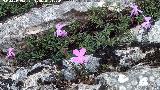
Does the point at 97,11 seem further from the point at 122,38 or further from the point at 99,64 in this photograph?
the point at 99,64

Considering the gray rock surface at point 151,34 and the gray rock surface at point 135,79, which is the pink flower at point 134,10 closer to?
the gray rock surface at point 151,34

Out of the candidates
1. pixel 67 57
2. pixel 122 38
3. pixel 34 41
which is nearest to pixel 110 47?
pixel 122 38

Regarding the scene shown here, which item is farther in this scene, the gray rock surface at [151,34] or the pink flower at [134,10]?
the pink flower at [134,10]

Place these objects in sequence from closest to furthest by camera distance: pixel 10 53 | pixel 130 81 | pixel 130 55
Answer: pixel 130 81
pixel 130 55
pixel 10 53

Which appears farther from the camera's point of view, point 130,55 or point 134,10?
point 134,10

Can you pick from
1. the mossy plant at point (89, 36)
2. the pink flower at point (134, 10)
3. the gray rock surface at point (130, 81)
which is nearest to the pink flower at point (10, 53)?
the mossy plant at point (89, 36)

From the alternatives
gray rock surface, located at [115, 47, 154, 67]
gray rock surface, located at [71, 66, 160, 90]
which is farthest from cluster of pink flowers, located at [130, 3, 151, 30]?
gray rock surface, located at [71, 66, 160, 90]

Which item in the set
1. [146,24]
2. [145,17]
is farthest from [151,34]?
[145,17]

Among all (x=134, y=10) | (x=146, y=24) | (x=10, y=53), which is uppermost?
(x=134, y=10)

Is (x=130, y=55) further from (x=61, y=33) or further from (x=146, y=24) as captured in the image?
(x=61, y=33)

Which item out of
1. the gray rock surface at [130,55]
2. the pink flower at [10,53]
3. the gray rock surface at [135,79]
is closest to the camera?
the gray rock surface at [135,79]

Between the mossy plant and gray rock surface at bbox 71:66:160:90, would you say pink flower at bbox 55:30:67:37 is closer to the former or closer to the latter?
the mossy plant
